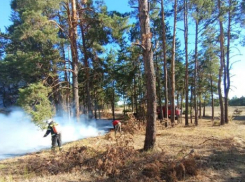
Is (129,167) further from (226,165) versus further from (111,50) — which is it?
(111,50)

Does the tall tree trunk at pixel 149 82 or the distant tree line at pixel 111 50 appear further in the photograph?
the distant tree line at pixel 111 50

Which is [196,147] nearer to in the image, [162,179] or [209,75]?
[162,179]

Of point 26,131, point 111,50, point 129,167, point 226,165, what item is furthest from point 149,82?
point 111,50

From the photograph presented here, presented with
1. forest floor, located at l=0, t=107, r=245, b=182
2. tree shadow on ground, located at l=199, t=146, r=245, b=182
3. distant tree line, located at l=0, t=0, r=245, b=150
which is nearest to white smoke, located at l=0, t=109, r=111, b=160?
distant tree line, located at l=0, t=0, r=245, b=150

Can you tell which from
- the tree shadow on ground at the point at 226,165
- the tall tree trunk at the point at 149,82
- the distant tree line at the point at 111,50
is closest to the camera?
the tree shadow on ground at the point at 226,165

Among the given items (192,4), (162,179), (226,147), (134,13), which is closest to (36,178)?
(162,179)

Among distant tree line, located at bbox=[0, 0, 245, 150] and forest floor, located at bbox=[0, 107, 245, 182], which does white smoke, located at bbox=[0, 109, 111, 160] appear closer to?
distant tree line, located at bbox=[0, 0, 245, 150]

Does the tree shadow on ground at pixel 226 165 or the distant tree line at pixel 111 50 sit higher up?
the distant tree line at pixel 111 50

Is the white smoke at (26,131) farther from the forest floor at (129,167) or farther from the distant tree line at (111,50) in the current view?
the forest floor at (129,167)

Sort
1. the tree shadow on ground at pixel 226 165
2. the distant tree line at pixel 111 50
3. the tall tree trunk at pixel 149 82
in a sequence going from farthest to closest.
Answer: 1. the distant tree line at pixel 111 50
2. the tall tree trunk at pixel 149 82
3. the tree shadow on ground at pixel 226 165

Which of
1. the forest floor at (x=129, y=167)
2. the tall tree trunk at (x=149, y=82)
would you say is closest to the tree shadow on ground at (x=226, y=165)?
the forest floor at (x=129, y=167)

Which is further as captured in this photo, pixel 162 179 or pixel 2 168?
pixel 2 168

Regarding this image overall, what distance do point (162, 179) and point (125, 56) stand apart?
764 inches

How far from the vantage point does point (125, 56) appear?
76.4 feet
